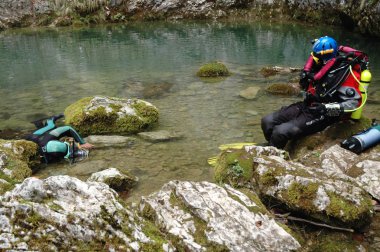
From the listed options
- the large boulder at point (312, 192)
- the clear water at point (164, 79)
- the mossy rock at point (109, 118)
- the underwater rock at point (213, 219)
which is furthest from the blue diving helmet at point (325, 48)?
the mossy rock at point (109, 118)

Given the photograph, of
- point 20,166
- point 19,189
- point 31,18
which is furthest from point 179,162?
point 31,18

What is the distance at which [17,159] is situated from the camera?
946cm

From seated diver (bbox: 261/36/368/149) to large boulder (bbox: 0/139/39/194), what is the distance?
696cm

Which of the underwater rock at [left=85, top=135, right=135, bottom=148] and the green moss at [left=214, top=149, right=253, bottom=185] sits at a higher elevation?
the green moss at [left=214, top=149, right=253, bottom=185]

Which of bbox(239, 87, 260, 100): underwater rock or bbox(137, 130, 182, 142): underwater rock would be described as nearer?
bbox(137, 130, 182, 142): underwater rock

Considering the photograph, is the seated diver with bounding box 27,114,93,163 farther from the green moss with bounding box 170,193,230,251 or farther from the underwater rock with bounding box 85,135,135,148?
the green moss with bounding box 170,193,230,251

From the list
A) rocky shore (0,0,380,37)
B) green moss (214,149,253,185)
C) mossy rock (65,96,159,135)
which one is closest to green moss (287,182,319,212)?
green moss (214,149,253,185)

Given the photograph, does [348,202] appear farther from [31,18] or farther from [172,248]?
[31,18]

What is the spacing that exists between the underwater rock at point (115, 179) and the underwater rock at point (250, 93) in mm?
9250

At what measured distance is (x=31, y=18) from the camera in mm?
50812

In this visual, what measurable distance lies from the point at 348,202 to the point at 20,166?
798 cm

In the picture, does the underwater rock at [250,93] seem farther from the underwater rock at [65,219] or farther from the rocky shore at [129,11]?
the rocky shore at [129,11]

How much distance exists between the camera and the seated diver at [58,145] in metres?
10.4

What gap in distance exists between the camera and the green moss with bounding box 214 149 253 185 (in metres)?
7.71
